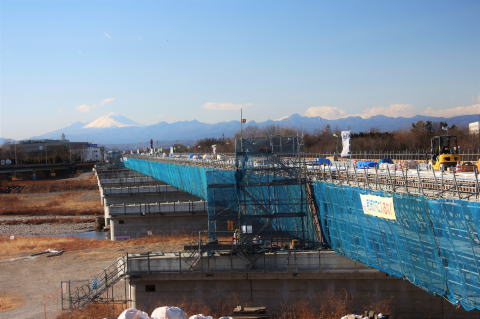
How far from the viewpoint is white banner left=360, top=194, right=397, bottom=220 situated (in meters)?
22.5

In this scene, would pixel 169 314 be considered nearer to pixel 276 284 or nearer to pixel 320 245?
→ pixel 276 284

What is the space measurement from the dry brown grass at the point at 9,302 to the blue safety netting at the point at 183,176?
20.1m

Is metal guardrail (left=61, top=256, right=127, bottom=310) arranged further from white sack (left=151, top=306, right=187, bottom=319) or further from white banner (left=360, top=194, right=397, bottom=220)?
white banner (left=360, top=194, right=397, bottom=220)

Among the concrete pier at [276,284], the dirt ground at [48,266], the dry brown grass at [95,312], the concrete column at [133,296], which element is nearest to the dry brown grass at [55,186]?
the dirt ground at [48,266]

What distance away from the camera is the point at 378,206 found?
2361 centimetres

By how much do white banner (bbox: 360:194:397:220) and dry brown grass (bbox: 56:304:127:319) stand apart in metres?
13.0

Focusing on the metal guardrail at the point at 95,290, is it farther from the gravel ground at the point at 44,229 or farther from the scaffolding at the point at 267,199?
the gravel ground at the point at 44,229

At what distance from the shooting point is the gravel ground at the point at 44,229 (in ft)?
232

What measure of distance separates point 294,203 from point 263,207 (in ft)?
5.63

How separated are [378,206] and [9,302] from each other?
21.8 meters

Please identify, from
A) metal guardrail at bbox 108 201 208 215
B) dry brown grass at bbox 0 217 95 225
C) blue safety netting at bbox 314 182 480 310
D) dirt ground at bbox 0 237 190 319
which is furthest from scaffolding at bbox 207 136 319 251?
dry brown grass at bbox 0 217 95 225

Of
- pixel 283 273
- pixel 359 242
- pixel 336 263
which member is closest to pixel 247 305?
pixel 283 273

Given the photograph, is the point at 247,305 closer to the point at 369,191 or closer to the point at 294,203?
the point at 294,203

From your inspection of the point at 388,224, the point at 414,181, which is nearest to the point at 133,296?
the point at 388,224
